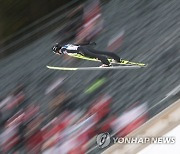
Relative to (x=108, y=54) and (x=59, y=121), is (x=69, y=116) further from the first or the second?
(x=108, y=54)

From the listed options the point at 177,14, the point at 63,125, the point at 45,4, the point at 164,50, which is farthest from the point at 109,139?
the point at 45,4

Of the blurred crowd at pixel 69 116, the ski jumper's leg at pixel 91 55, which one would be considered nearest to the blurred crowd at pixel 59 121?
the blurred crowd at pixel 69 116

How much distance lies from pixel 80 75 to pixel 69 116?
1.46ft

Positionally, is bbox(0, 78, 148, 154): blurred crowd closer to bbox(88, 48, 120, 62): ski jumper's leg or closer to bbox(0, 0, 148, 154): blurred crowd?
bbox(0, 0, 148, 154): blurred crowd

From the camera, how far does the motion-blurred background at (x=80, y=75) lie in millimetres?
4680

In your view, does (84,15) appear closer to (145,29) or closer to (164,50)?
(145,29)

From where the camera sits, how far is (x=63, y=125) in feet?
16.3

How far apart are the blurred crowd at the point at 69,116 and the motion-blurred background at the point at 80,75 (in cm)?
1

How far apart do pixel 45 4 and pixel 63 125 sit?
5.13 feet
